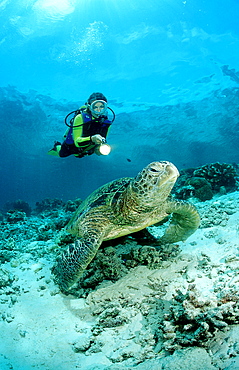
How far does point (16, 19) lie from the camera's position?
22.7 m

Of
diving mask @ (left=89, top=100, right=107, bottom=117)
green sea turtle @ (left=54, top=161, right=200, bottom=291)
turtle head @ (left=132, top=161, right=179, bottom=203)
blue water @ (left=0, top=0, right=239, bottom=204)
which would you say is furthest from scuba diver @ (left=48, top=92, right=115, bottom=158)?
blue water @ (left=0, top=0, right=239, bottom=204)

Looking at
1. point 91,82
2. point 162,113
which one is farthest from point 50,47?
point 162,113

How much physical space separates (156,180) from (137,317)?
1.65 meters

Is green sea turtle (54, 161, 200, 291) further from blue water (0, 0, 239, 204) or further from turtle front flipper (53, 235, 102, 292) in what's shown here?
blue water (0, 0, 239, 204)

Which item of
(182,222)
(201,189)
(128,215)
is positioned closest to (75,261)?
(128,215)

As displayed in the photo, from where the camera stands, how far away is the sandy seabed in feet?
5.02

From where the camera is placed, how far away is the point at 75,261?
9.26 feet

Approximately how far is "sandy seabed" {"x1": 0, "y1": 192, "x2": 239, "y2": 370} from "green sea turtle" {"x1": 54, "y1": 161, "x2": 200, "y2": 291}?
1.49 feet

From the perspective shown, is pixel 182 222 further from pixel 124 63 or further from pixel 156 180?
pixel 124 63

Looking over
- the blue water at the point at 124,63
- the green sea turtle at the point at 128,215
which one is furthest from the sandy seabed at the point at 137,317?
the blue water at the point at 124,63

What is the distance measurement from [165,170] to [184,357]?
1.84m

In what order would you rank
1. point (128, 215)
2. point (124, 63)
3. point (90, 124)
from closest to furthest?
point (128, 215)
point (90, 124)
point (124, 63)

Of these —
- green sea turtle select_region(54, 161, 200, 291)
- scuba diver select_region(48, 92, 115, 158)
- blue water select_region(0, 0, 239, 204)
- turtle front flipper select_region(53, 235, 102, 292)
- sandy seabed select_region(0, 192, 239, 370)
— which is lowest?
sandy seabed select_region(0, 192, 239, 370)

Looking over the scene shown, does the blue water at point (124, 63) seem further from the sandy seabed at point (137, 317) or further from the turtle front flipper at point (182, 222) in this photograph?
the sandy seabed at point (137, 317)
